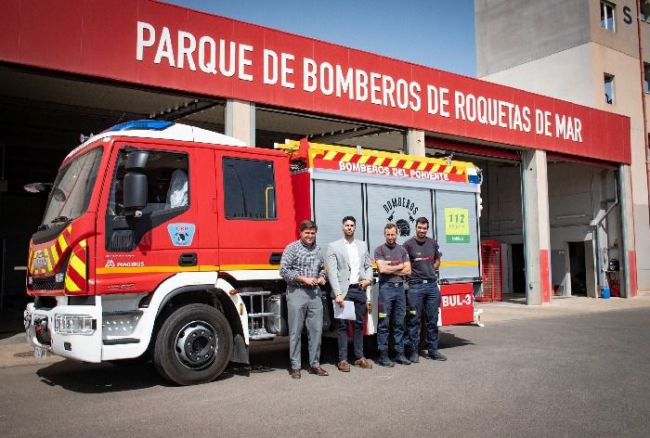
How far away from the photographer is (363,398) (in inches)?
233

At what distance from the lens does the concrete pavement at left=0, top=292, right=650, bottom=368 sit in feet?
29.5

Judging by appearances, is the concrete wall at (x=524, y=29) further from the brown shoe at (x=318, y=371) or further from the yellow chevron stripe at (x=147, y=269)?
the yellow chevron stripe at (x=147, y=269)

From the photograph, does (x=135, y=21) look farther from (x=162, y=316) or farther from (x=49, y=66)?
(x=162, y=316)

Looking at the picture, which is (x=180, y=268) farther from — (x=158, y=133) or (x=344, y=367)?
(x=344, y=367)

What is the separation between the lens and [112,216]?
243 inches

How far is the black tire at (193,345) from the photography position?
6328 mm

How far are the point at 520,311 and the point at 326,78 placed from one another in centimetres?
848

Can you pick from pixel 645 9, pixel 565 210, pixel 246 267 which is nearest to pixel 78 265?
pixel 246 267

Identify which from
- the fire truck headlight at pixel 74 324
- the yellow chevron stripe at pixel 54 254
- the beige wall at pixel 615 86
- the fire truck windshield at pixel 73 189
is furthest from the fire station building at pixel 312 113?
the fire truck headlight at pixel 74 324

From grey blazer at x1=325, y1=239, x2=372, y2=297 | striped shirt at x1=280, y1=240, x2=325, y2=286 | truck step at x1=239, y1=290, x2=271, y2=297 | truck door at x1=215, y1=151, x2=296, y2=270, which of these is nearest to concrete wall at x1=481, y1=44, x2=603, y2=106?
grey blazer at x1=325, y1=239, x2=372, y2=297

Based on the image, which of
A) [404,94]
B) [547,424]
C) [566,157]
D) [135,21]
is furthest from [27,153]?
[547,424]

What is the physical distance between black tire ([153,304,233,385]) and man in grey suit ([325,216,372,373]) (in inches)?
57.6

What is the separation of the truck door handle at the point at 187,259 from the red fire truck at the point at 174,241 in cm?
1

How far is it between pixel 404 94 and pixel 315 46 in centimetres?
294
